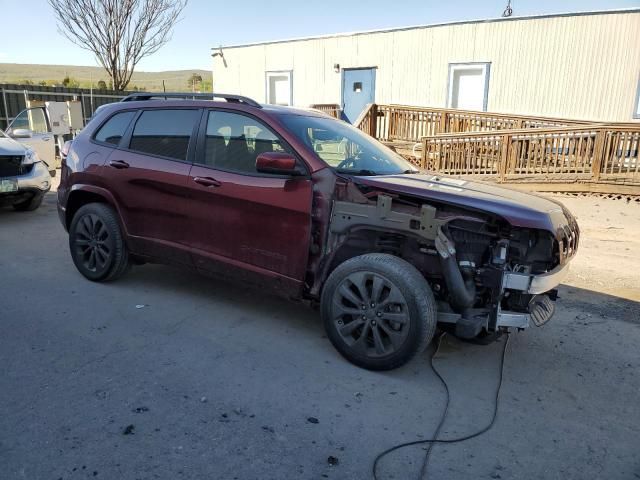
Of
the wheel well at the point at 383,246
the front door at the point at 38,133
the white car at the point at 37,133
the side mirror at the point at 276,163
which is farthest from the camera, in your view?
the front door at the point at 38,133

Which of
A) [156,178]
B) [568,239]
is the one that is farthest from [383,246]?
[156,178]

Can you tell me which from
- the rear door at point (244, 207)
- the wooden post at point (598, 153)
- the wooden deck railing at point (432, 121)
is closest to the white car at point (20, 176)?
the rear door at point (244, 207)

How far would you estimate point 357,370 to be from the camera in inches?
143

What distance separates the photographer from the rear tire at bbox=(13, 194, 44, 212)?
872cm

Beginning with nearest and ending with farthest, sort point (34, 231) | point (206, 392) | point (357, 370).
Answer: point (206, 392) → point (357, 370) → point (34, 231)

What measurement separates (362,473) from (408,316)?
1113 mm

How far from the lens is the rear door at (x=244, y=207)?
152 inches

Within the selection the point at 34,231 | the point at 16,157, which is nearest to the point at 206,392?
the point at 34,231

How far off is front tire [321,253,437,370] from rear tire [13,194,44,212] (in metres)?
6.99

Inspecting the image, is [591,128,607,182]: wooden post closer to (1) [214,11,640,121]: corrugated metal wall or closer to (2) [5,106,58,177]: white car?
(1) [214,11,640,121]: corrugated metal wall

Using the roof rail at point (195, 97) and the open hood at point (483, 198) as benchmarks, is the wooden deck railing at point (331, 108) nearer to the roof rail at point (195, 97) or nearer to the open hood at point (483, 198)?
the roof rail at point (195, 97)

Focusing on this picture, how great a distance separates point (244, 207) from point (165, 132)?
1237mm

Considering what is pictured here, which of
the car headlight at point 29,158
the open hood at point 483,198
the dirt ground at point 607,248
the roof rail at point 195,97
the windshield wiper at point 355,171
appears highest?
the roof rail at point 195,97

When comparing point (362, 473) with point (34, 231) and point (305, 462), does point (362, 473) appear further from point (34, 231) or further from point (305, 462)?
point (34, 231)
